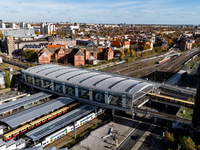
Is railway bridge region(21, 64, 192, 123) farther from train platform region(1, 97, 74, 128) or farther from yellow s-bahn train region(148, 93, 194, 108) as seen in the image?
train platform region(1, 97, 74, 128)

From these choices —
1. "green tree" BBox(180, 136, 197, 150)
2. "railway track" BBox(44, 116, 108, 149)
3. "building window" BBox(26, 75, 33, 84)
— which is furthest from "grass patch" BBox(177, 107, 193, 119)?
"building window" BBox(26, 75, 33, 84)

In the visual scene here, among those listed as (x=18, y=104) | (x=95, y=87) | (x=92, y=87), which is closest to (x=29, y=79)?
(x=18, y=104)

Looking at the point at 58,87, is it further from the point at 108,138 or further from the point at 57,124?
the point at 108,138

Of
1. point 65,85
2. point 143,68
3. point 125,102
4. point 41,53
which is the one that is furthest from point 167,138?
point 41,53

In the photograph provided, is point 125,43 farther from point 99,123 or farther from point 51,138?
point 51,138

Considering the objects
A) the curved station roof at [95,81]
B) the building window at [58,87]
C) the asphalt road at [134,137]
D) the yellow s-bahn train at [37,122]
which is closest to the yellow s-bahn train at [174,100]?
the curved station roof at [95,81]

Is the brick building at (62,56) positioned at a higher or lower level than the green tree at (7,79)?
higher

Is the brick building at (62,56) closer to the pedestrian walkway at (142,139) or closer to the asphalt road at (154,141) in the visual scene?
the pedestrian walkway at (142,139)
